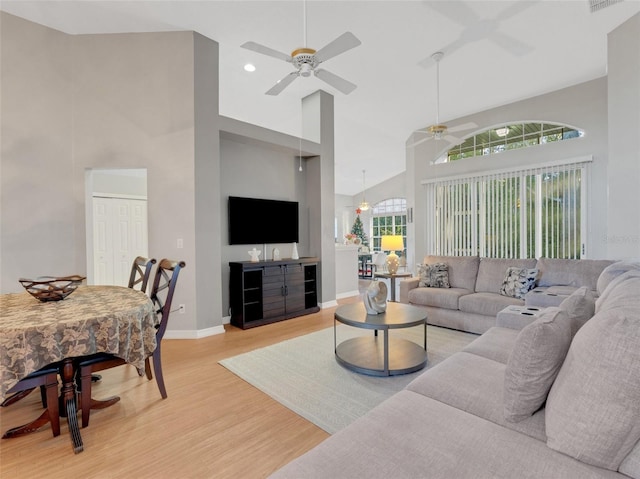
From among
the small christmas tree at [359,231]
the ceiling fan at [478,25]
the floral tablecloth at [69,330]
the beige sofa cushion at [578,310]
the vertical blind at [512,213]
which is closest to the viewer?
the beige sofa cushion at [578,310]

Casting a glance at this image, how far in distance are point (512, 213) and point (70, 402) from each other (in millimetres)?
6032

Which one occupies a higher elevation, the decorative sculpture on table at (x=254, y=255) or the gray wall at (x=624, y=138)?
the gray wall at (x=624, y=138)

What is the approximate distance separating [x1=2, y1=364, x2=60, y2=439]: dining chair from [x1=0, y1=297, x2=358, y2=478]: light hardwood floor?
0.16ft

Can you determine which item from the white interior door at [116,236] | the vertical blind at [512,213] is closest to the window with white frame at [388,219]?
the vertical blind at [512,213]

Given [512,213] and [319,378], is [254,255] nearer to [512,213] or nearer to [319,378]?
[319,378]

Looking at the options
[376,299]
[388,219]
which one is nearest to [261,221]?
[376,299]

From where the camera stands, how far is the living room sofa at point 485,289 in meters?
3.54

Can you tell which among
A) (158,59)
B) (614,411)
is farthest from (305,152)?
(614,411)

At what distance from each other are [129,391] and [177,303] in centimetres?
143

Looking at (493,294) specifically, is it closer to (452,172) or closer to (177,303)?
(452,172)

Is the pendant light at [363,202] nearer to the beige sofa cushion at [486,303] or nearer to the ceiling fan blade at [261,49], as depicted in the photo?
the beige sofa cushion at [486,303]

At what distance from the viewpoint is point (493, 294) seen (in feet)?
12.9

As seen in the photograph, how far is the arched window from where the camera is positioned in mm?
4910

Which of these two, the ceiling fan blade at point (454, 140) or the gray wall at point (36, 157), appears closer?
the gray wall at point (36, 157)
